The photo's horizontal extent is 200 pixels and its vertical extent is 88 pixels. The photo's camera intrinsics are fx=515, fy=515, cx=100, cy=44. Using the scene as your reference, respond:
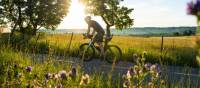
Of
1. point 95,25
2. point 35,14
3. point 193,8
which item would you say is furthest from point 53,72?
point 35,14

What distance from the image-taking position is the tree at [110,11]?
65.1 metres

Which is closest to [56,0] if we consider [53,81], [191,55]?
[191,55]

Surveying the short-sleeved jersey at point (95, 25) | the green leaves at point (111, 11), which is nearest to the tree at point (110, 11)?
the green leaves at point (111, 11)

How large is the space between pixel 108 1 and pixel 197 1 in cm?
6271

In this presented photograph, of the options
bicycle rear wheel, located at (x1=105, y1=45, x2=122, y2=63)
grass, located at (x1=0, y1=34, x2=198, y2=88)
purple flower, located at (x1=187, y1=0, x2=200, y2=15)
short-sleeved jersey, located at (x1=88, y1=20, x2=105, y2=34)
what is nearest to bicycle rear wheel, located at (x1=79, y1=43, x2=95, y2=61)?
bicycle rear wheel, located at (x1=105, y1=45, x2=122, y2=63)

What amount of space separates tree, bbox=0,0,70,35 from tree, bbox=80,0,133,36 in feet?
16.5

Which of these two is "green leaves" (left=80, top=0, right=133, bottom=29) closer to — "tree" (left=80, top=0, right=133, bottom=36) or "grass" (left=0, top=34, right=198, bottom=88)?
"tree" (left=80, top=0, right=133, bottom=36)

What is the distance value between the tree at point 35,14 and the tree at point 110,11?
502 cm

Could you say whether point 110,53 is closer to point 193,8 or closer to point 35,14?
point 193,8

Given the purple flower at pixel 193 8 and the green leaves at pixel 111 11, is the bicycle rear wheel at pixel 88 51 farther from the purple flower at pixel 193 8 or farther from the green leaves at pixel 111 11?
the green leaves at pixel 111 11

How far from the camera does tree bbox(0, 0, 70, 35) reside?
197 feet

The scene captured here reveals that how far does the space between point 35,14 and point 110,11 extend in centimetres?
1035

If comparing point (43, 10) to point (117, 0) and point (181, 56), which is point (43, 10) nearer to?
point (117, 0)

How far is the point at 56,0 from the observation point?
6178cm
